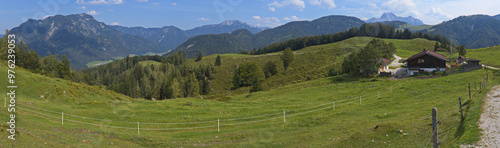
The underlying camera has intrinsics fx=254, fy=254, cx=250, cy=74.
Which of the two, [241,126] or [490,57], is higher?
[490,57]

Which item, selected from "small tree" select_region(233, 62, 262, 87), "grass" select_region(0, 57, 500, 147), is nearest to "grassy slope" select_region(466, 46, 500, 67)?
"grass" select_region(0, 57, 500, 147)

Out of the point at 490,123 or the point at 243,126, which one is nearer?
the point at 490,123

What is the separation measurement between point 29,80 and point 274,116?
127ft

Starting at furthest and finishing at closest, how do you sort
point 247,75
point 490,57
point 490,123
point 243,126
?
point 247,75 → point 490,57 → point 243,126 → point 490,123

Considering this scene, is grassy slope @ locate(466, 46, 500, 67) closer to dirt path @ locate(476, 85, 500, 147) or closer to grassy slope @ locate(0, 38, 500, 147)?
grassy slope @ locate(0, 38, 500, 147)

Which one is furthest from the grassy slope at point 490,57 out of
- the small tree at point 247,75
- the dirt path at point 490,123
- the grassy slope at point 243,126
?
the small tree at point 247,75

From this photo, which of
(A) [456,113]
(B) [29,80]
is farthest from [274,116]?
(B) [29,80]

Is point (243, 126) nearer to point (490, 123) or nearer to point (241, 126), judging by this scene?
point (241, 126)

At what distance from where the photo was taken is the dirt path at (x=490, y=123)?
1435 cm

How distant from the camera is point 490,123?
16828mm

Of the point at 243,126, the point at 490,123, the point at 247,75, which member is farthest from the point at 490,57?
the point at 243,126

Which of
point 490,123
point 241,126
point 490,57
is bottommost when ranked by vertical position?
point 241,126

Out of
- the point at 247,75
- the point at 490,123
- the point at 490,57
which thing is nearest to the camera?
the point at 490,123

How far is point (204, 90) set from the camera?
136750 mm
